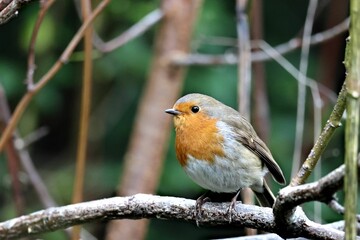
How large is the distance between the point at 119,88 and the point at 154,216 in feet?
13.7

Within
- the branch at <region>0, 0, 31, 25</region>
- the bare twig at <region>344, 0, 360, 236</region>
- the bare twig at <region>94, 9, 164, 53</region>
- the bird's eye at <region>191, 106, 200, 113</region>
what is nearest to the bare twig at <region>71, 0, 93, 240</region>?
the bird's eye at <region>191, 106, 200, 113</region>

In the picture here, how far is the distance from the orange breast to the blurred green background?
1763mm

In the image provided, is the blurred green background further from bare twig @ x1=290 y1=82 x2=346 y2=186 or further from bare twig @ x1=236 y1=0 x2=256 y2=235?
bare twig @ x1=290 y1=82 x2=346 y2=186

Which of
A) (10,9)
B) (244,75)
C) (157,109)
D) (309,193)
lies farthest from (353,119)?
(157,109)

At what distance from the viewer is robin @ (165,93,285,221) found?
2.82 metres

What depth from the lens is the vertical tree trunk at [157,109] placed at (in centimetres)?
432

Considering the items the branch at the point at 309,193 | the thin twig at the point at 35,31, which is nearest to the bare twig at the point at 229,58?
the thin twig at the point at 35,31

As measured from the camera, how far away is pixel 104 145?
6242 mm

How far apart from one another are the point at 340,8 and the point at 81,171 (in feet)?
12.0

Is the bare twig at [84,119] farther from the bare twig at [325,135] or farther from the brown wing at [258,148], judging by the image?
the bare twig at [325,135]

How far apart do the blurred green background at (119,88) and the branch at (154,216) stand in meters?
2.51

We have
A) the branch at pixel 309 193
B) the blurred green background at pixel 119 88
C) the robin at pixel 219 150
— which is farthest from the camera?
the blurred green background at pixel 119 88

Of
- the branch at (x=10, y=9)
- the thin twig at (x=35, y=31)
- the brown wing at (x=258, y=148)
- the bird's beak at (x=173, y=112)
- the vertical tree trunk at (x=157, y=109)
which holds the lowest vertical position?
the branch at (x=10, y=9)

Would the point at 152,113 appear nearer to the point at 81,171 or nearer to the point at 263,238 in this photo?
the point at 81,171
